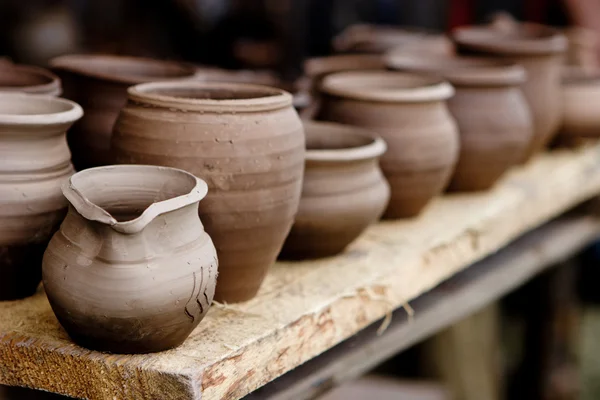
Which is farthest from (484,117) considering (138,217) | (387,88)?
(138,217)

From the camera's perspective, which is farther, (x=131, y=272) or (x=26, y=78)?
(x=26, y=78)

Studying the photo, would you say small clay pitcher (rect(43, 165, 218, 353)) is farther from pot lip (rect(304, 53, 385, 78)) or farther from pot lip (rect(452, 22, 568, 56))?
pot lip (rect(452, 22, 568, 56))

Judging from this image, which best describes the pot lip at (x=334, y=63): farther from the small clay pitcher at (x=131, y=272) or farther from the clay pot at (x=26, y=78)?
the small clay pitcher at (x=131, y=272)

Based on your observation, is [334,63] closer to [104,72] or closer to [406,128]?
[406,128]

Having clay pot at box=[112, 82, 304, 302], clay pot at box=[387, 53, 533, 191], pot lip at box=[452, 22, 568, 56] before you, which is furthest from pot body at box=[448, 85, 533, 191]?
clay pot at box=[112, 82, 304, 302]

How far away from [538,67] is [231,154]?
149 centimetres

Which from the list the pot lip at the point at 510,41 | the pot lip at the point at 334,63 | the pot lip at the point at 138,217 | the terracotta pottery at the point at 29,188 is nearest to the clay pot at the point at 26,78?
the terracotta pottery at the point at 29,188

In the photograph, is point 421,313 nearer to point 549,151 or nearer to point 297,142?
point 297,142

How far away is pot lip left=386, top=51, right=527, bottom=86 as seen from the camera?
7.64 ft

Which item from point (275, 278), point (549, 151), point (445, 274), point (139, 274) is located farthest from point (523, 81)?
point (139, 274)

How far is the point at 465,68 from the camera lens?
7.99 feet

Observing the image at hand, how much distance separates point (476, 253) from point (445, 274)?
18 centimetres

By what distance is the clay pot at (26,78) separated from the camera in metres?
1.69

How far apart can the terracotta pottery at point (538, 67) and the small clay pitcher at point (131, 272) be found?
4.95ft
